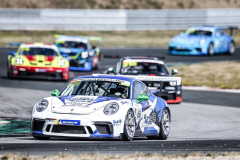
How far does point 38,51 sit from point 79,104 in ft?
35.9

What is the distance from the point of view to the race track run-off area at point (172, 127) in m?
7.37

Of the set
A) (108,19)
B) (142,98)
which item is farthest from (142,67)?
(108,19)

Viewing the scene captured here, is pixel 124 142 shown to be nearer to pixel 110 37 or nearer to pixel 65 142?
pixel 65 142

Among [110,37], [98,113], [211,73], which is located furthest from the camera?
[110,37]

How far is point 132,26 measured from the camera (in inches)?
1289

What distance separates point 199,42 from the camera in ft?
85.6

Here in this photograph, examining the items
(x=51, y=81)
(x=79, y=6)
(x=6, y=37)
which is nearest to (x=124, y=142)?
(x=51, y=81)

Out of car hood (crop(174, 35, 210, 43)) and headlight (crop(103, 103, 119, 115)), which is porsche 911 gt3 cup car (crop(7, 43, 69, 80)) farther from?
headlight (crop(103, 103, 119, 115))

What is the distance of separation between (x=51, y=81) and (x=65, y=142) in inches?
411

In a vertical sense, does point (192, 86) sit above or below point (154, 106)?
below

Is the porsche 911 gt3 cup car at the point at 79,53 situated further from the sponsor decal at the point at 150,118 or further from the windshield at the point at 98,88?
the sponsor decal at the point at 150,118

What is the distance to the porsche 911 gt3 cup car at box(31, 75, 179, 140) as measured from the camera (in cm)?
791

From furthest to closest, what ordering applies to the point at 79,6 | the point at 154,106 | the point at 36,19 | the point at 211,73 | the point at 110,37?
the point at 79,6
the point at 110,37
the point at 36,19
the point at 211,73
the point at 154,106

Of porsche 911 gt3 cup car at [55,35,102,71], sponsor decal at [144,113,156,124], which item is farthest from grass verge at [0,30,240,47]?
sponsor decal at [144,113,156,124]
